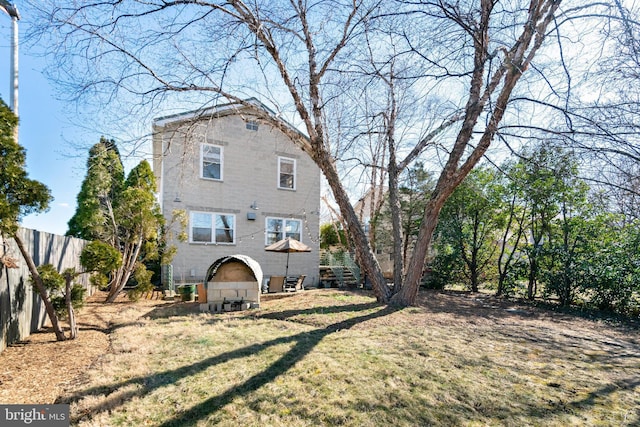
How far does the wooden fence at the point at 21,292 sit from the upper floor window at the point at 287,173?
948 cm

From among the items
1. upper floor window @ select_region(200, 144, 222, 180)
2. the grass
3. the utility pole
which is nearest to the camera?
the grass

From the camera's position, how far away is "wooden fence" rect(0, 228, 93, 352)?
191 inches

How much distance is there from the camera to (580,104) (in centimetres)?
525

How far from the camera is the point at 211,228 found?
44.8 ft

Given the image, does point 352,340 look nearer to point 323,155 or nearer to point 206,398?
point 206,398

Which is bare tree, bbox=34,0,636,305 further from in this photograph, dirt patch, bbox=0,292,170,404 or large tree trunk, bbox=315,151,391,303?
dirt patch, bbox=0,292,170,404

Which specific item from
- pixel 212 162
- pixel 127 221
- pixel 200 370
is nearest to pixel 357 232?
pixel 200 370

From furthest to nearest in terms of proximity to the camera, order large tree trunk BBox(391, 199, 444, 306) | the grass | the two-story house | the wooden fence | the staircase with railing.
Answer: the staircase with railing, the two-story house, large tree trunk BBox(391, 199, 444, 306), the wooden fence, the grass

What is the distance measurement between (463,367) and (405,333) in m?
1.57

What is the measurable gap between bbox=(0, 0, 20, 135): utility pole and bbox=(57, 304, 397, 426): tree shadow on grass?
5.71 meters

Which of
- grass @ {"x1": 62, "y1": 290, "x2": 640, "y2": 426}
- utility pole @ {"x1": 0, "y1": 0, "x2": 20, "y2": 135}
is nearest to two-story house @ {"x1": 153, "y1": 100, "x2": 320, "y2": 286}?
utility pole @ {"x1": 0, "y1": 0, "x2": 20, "y2": 135}

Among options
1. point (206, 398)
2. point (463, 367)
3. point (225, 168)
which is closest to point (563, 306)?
point (463, 367)

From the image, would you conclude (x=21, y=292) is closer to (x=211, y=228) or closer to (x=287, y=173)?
(x=211, y=228)

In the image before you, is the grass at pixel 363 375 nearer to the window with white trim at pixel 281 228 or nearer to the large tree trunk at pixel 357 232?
the large tree trunk at pixel 357 232
